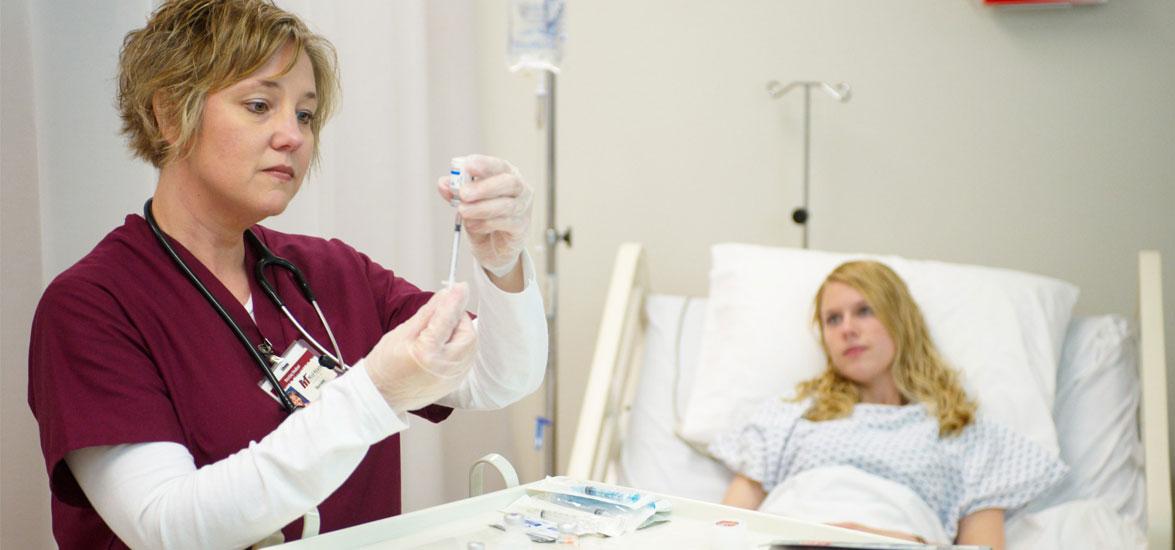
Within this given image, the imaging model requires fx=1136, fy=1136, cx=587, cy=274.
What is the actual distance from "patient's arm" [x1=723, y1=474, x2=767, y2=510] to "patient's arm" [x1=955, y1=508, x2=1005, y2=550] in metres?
0.40

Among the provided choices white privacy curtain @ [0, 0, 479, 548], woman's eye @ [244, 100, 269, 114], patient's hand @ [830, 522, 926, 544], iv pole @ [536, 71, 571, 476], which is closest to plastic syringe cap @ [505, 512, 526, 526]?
woman's eye @ [244, 100, 269, 114]

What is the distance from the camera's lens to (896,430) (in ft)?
7.55

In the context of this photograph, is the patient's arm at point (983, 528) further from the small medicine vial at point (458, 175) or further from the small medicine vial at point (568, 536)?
the small medicine vial at point (458, 175)

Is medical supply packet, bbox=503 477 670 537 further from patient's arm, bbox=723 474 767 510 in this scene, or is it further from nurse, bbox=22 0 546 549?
patient's arm, bbox=723 474 767 510

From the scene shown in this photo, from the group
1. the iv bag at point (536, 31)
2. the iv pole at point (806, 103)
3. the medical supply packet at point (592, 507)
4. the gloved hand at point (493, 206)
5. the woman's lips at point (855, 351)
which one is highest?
the iv bag at point (536, 31)

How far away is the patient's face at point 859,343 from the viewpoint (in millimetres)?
2395

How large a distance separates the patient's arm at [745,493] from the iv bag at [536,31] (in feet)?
3.37

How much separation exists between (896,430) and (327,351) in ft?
4.23

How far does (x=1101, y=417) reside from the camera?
2.45m

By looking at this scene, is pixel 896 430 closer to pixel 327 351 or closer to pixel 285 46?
pixel 327 351

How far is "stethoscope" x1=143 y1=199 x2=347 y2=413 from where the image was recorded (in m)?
1.38

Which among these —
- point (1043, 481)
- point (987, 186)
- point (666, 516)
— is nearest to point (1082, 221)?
point (987, 186)

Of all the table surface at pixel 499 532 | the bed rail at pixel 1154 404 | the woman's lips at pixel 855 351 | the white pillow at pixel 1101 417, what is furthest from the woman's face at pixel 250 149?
the white pillow at pixel 1101 417

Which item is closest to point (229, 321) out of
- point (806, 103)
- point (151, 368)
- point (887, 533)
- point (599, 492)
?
point (151, 368)
